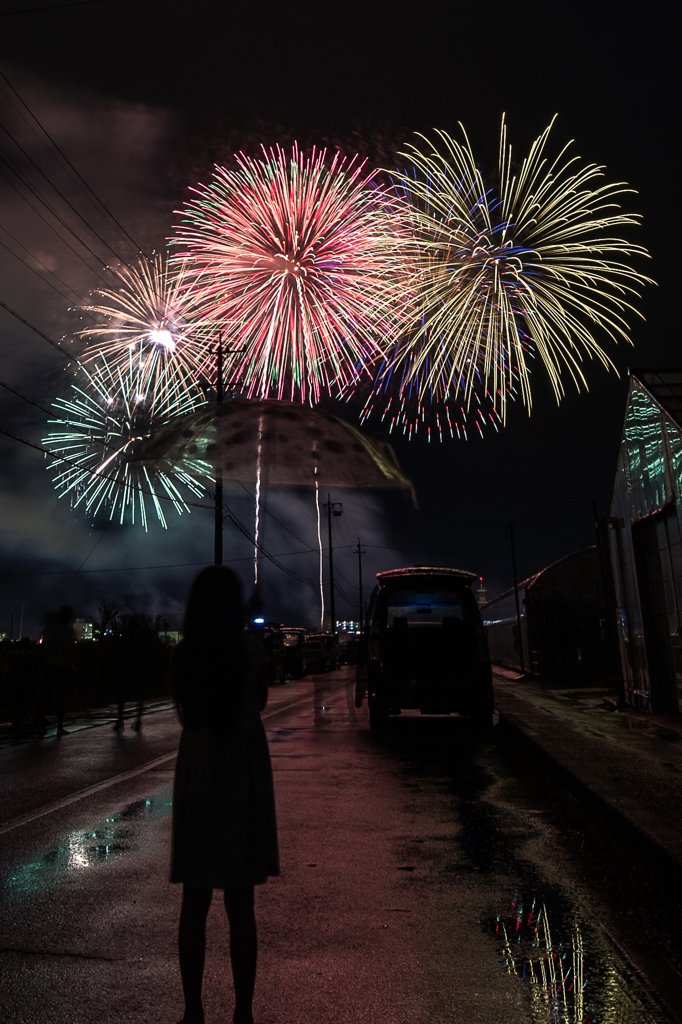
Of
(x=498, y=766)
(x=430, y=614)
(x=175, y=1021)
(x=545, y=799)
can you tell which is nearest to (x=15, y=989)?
(x=175, y=1021)

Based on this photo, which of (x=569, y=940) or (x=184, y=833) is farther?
(x=569, y=940)

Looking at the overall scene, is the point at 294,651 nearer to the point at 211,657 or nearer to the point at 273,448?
the point at 273,448

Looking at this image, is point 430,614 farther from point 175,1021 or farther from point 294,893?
point 175,1021

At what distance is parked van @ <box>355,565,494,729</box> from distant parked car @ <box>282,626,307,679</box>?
20855 mm

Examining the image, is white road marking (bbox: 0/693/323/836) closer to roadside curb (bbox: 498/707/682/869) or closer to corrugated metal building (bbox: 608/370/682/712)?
roadside curb (bbox: 498/707/682/869)

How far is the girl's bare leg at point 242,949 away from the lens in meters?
2.86

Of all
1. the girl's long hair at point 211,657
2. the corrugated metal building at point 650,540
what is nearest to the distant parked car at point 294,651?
the corrugated metal building at point 650,540

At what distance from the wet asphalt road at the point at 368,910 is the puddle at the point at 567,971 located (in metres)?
0.01

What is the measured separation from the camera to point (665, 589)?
1191 cm

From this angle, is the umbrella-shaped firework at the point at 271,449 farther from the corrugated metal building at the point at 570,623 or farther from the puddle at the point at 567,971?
the corrugated metal building at the point at 570,623

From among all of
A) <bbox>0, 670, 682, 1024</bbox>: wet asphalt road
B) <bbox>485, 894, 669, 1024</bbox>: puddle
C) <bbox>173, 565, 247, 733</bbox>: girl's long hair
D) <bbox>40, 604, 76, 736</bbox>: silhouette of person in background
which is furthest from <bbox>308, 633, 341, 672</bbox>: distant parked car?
<bbox>173, 565, 247, 733</bbox>: girl's long hair

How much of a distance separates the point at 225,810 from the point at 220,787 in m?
0.09

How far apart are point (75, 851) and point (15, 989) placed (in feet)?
7.54

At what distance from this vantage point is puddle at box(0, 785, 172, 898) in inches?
190
